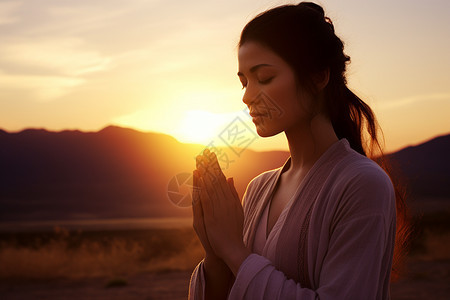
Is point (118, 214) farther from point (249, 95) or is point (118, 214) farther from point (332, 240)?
point (332, 240)

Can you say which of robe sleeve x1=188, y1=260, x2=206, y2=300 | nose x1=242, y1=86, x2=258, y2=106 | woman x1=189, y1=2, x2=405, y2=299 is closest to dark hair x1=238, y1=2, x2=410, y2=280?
woman x1=189, y1=2, x2=405, y2=299

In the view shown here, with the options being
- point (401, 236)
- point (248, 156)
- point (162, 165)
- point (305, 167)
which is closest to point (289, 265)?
point (305, 167)

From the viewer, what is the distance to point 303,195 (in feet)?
6.81

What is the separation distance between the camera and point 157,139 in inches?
4373

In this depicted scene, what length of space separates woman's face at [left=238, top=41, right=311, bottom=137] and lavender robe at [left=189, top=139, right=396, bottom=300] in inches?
9.1

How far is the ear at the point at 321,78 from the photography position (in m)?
2.13

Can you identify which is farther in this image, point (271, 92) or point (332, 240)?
point (271, 92)

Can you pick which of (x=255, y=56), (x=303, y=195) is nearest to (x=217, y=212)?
(x=303, y=195)

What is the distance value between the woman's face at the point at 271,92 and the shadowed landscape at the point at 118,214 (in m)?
0.34

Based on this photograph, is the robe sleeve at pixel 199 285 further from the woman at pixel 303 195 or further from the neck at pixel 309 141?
the neck at pixel 309 141

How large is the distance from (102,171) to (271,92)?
322 ft

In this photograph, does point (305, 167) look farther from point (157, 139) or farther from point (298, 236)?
point (157, 139)

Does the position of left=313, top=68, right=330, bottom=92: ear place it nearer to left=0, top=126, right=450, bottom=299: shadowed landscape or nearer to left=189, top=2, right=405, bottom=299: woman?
left=189, top=2, right=405, bottom=299: woman

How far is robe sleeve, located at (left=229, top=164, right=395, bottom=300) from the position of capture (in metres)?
1.71
